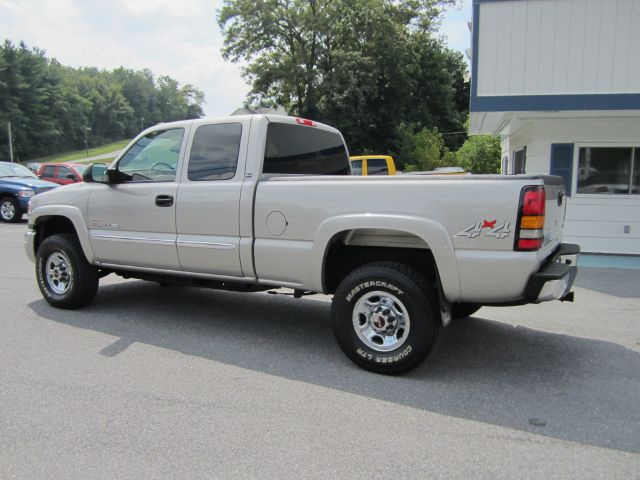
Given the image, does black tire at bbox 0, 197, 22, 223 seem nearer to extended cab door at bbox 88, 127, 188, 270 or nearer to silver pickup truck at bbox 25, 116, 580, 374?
silver pickup truck at bbox 25, 116, 580, 374

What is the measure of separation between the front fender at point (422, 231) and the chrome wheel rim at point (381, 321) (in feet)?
1.32

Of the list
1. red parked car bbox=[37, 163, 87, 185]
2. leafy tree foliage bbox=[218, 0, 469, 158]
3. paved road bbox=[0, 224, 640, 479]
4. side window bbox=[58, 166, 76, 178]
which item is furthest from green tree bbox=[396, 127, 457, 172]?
paved road bbox=[0, 224, 640, 479]

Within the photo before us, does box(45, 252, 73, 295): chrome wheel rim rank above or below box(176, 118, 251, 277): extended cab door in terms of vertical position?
below

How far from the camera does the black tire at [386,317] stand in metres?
3.86

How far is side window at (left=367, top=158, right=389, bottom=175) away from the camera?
16.6 metres

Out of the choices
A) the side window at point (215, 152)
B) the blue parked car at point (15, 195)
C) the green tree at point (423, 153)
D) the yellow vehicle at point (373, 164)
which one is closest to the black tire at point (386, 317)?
the side window at point (215, 152)

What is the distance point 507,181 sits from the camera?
357 centimetres

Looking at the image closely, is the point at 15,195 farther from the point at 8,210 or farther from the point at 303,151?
the point at 303,151

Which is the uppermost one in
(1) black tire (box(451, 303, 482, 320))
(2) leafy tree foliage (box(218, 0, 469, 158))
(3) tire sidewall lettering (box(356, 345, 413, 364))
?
(2) leafy tree foliage (box(218, 0, 469, 158))

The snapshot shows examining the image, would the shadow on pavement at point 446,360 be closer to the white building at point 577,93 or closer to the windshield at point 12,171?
the white building at point 577,93

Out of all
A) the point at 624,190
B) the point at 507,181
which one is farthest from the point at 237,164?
the point at 624,190

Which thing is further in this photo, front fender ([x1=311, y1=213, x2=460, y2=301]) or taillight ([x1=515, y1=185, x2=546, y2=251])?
front fender ([x1=311, y1=213, x2=460, y2=301])

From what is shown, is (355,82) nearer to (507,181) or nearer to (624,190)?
(624,190)

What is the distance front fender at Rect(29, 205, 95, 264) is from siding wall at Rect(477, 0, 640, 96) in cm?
707
